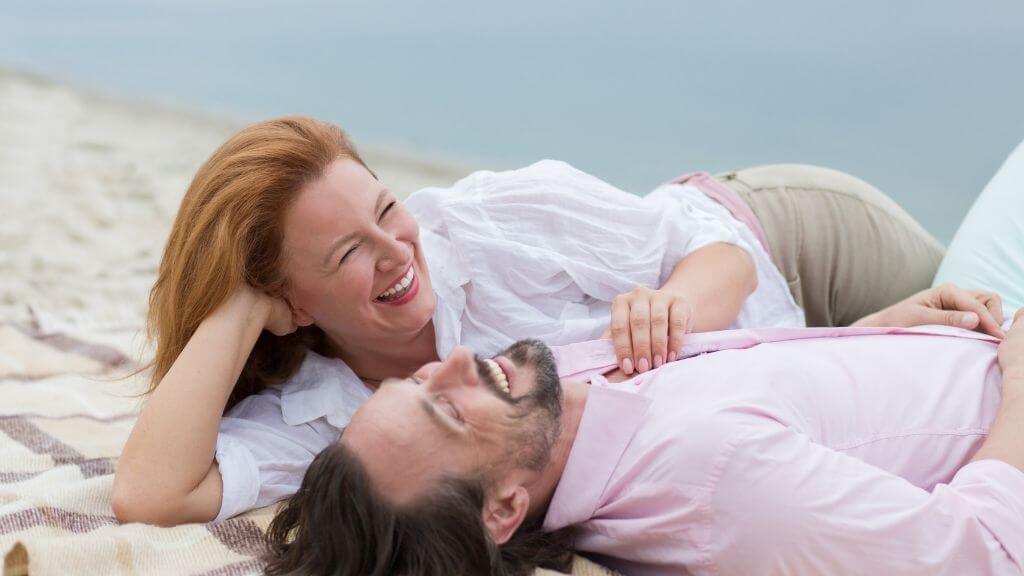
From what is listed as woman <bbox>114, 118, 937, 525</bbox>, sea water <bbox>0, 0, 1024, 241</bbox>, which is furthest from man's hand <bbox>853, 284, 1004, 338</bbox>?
sea water <bbox>0, 0, 1024, 241</bbox>

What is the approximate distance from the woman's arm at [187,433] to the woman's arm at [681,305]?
0.72 meters

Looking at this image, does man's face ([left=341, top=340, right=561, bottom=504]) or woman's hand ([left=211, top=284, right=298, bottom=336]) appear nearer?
man's face ([left=341, top=340, right=561, bottom=504])

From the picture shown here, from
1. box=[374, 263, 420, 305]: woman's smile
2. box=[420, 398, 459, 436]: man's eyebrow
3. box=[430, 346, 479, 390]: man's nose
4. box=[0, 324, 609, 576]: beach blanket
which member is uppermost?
box=[430, 346, 479, 390]: man's nose

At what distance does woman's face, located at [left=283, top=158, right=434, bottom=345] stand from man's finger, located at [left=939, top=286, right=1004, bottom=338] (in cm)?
105

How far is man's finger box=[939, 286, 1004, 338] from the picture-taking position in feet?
6.88

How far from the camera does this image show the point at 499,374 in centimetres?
172

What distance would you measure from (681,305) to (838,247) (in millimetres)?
951

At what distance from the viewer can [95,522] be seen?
1876 mm

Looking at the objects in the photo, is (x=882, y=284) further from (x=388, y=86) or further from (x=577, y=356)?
(x=388, y=86)

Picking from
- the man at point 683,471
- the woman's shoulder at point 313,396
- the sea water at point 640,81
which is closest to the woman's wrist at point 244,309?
the woman's shoulder at point 313,396

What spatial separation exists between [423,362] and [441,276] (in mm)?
194

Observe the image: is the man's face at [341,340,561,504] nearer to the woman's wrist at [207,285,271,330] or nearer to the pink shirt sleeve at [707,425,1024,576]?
the pink shirt sleeve at [707,425,1024,576]

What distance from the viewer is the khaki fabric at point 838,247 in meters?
2.80

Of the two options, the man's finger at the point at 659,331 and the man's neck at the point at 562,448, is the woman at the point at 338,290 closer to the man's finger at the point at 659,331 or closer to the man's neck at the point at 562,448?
the man's finger at the point at 659,331
